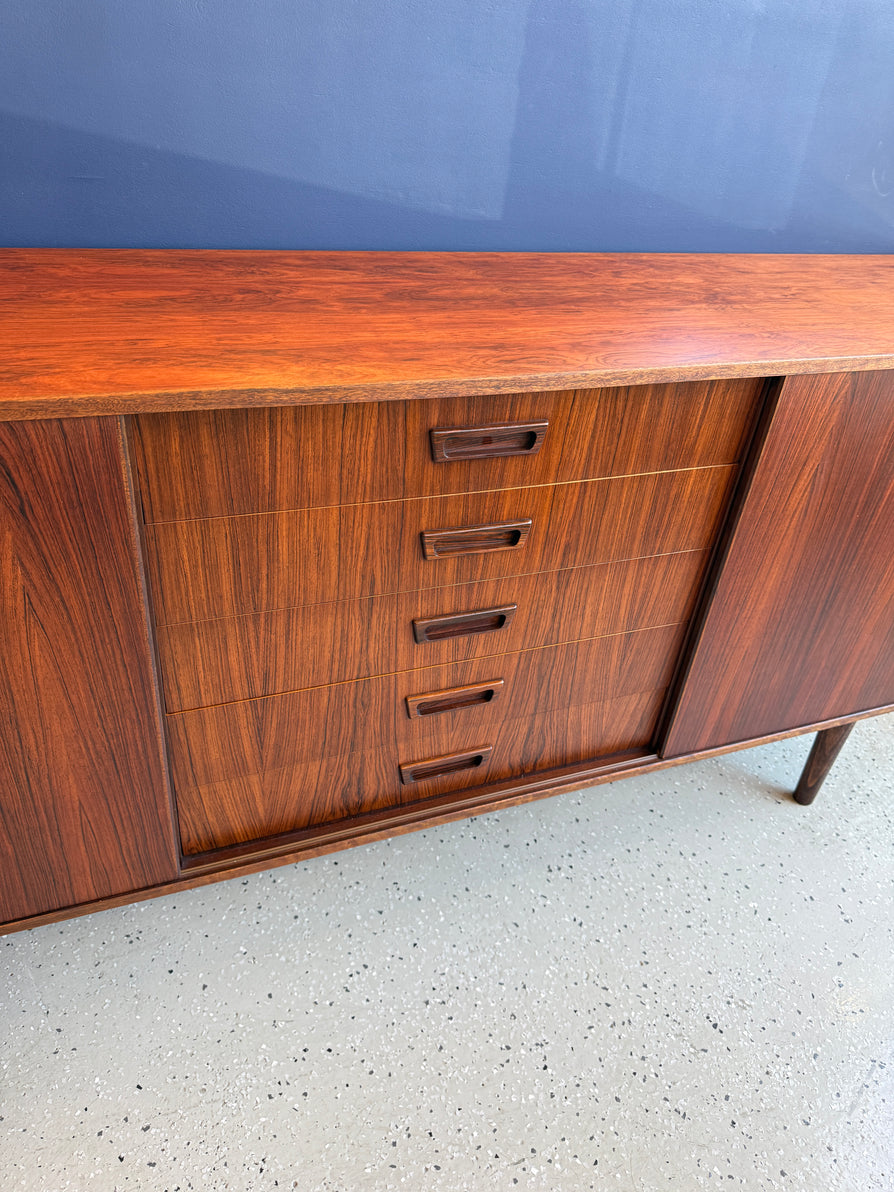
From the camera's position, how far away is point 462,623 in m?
1.09

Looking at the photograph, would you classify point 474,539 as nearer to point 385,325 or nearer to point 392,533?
point 392,533

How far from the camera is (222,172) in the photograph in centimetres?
112

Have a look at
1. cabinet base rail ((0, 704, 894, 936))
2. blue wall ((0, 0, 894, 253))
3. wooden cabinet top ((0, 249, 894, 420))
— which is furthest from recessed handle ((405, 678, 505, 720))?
blue wall ((0, 0, 894, 253))

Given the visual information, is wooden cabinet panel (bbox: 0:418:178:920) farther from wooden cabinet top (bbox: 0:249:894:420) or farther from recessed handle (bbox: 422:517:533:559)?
recessed handle (bbox: 422:517:533:559)

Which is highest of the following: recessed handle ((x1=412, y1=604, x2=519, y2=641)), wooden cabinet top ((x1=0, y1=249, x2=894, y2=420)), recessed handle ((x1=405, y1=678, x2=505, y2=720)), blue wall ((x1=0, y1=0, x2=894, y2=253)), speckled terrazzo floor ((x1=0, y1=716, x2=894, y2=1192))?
blue wall ((x1=0, y1=0, x2=894, y2=253))

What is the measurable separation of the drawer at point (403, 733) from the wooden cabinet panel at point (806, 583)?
3.6 inches

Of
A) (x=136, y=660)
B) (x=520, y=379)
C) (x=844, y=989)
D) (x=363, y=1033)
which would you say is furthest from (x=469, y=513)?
(x=844, y=989)

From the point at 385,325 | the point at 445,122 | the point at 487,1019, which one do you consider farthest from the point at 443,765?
the point at 445,122

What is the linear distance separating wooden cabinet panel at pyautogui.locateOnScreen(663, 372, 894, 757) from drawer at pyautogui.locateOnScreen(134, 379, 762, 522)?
9 centimetres

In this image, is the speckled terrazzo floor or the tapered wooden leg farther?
the tapered wooden leg

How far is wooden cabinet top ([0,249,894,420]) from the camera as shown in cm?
80

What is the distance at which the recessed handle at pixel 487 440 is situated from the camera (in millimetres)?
Result: 905

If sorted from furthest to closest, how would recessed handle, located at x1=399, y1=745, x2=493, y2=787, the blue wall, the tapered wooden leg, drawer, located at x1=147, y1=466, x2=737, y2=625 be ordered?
the tapered wooden leg
recessed handle, located at x1=399, y1=745, x2=493, y2=787
the blue wall
drawer, located at x1=147, y1=466, x2=737, y2=625

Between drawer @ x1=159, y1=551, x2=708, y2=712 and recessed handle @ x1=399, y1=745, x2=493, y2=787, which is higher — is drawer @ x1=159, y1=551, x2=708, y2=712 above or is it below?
above
